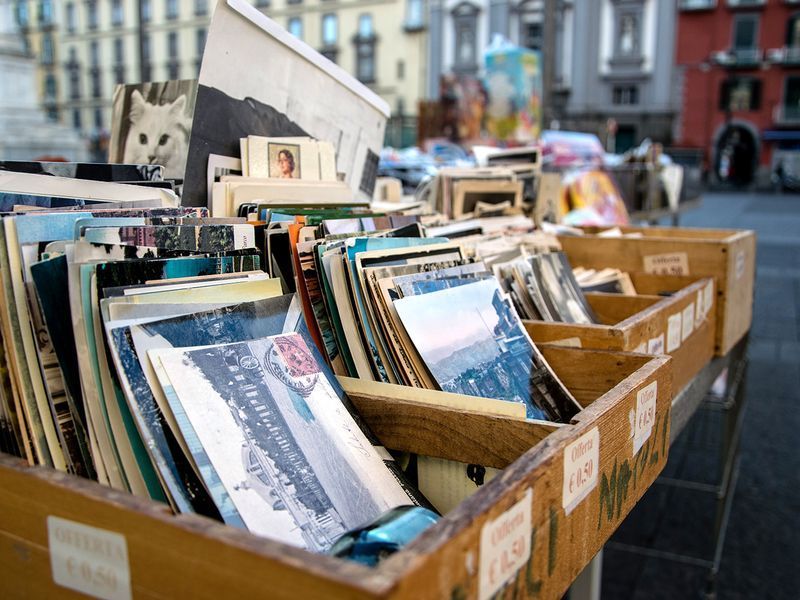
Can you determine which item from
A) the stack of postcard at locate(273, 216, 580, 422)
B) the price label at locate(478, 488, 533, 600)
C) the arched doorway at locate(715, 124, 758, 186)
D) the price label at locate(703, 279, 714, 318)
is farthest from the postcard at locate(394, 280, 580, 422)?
the arched doorway at locate(715, 124, 758, 186)

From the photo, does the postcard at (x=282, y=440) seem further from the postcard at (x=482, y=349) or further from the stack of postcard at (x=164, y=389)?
the postcard at (x=482, y=349)

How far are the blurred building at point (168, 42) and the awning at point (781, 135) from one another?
13146 millimetres

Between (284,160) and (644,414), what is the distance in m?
0.78

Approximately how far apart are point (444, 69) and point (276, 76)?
28916 millimetres

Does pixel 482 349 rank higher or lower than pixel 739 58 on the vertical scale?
lower

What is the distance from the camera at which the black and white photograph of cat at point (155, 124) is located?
4.23ft

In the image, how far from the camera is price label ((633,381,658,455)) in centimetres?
94

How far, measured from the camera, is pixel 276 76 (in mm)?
1389

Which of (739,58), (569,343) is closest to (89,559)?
(569,343)

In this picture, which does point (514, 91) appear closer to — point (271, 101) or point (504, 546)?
point (271, 101)

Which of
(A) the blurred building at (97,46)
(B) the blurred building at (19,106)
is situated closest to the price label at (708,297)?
(B) the blurred building at (19,106)

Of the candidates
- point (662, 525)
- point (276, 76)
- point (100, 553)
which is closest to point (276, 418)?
point (100, 553)

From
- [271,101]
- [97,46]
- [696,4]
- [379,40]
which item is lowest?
[271,101]

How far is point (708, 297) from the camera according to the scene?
5.78ft
